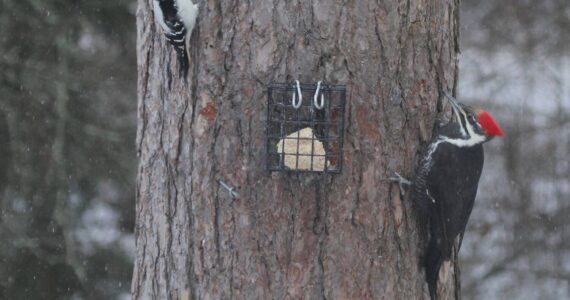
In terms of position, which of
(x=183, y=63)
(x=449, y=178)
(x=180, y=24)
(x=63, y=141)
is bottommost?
(x=449, y=178)

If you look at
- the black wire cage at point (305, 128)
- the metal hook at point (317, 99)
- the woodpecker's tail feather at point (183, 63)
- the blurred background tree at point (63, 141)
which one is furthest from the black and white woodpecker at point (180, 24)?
the blurred background tree at point (63, 141)

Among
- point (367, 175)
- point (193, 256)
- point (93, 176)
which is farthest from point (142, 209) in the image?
point (93, 176)

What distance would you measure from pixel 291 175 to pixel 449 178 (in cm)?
A: 88

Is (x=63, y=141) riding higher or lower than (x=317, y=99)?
lower

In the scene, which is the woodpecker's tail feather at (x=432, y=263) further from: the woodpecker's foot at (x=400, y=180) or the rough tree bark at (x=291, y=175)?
the woodpecker's foot at (x=400, y=180)

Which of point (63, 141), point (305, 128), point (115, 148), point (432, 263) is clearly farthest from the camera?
point (115, 148)

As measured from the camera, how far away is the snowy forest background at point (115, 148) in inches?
294

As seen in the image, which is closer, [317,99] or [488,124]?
[317,99]

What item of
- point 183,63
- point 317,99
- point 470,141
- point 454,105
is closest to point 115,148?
point 183,63

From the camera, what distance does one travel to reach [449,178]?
389cm

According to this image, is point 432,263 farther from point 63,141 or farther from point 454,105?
point 63,141

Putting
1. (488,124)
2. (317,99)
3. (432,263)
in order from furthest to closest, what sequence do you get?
(488,124), (432,263), (317,99)

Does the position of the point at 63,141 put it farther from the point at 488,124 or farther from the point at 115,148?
the point at 488,124

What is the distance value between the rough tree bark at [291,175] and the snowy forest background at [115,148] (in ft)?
13.7
